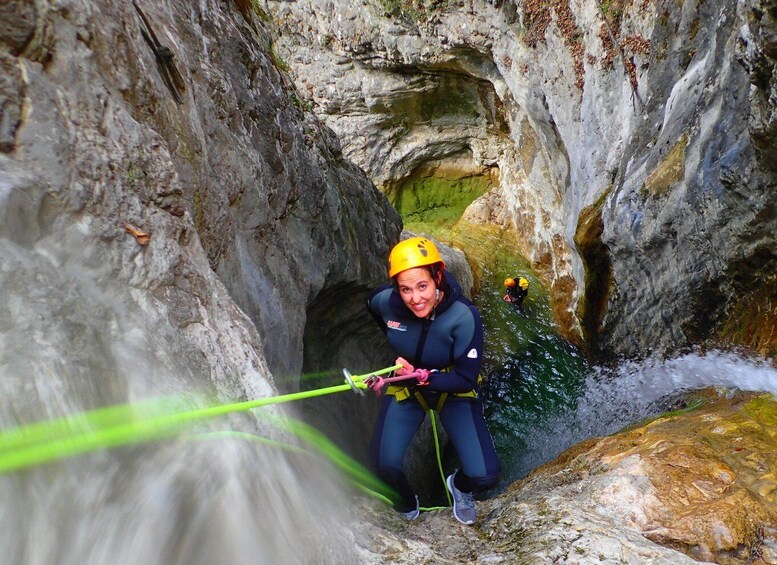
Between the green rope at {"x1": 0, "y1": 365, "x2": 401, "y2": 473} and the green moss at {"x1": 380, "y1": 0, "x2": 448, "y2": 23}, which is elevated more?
the green moss at {"x1": 380, "y1": 0, "x2": 448, "y2": 23}

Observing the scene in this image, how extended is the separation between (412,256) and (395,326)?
2.40ft

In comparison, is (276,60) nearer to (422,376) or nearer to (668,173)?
(422,376)

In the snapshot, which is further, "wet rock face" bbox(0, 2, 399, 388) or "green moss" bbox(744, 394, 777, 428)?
"green moss" bbox(744, 394, 777, 428)

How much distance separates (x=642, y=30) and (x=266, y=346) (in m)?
7.38

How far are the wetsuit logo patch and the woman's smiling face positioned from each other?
0.86 ft

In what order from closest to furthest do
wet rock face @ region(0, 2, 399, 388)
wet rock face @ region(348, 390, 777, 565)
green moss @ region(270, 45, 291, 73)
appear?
wet rock face @ region(0, 2, 399, 388), wet rock face @ region(348, 390, 777, 565), green moss @ region(270, 45, 291, 73)

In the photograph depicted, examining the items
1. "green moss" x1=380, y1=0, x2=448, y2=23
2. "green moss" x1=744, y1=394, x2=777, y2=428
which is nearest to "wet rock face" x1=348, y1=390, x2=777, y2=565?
"green moss" x1=744, y1=394, x2=777, y2=428

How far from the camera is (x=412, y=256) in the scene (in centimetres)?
345

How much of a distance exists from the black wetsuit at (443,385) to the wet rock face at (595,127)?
3.07 m

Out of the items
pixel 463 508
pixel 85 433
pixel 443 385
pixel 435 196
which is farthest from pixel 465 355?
pixel 435 196

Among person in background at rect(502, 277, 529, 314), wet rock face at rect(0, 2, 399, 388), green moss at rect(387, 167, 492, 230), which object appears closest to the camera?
wet rock face at rect(0, 2, 399, 388)

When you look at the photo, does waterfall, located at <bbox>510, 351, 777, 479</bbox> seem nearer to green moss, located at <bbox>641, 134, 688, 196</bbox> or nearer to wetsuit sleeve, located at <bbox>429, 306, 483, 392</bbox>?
green moss, located at <bbox>641, 134, 688, 196</bbox>

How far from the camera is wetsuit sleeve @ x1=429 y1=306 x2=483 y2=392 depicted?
3.62m

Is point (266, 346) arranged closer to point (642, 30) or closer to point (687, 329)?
point (687, 329)
